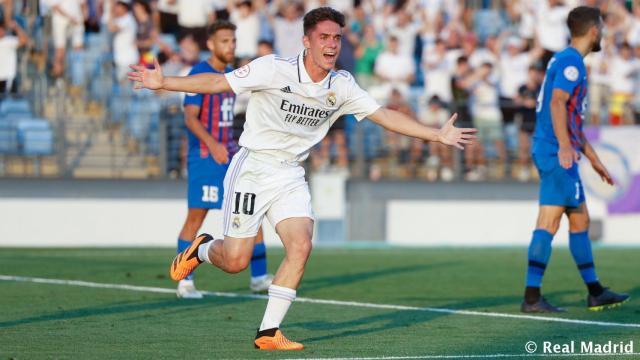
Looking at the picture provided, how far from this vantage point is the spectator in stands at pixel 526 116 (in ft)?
66.6

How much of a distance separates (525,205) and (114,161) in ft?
22.1

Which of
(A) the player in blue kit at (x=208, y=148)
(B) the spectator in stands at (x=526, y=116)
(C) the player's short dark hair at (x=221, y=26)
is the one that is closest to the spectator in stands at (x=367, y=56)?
(B) the spectator in stands at (x=526, y=116)

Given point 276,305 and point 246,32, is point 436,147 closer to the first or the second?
point 246,32

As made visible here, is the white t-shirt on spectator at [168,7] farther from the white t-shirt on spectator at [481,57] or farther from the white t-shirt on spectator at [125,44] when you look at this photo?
the white t-shirt on spectator at [481,57]

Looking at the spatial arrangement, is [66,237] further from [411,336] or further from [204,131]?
[411,336]

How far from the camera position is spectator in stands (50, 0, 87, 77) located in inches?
778

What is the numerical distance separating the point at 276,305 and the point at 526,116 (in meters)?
13.3

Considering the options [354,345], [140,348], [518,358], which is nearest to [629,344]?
[518,358]

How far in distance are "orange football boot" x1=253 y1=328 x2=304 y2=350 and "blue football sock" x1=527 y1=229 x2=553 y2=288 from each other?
2955 millimetres

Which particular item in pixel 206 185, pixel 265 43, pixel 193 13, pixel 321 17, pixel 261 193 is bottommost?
pixel 206 185

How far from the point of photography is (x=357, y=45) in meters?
21.7

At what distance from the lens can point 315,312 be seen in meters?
9.99

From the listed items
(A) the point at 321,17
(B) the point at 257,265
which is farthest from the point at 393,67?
(A) the point at 321,17
